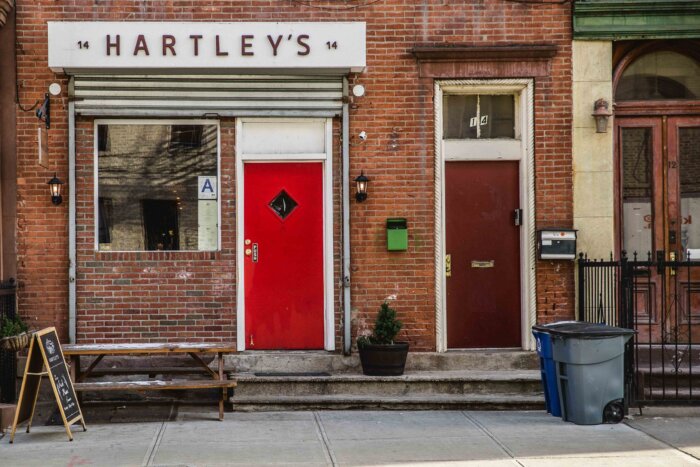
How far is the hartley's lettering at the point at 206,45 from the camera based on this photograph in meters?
10.4

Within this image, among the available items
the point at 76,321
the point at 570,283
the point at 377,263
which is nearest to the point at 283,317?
the point at 377,263

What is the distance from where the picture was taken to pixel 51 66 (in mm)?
10320

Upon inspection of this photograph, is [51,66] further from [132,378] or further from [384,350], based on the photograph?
[384,350]

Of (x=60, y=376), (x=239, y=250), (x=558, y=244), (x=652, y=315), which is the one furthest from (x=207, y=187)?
(x=652, y=315)

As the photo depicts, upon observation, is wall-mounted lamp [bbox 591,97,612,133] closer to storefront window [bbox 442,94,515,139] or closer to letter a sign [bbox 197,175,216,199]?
storefront window [bbox 442,94,515,139]

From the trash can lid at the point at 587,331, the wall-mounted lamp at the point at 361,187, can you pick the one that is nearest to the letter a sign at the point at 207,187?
the wall-mounted lamp at the point at 361,187

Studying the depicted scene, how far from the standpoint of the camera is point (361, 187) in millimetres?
10531

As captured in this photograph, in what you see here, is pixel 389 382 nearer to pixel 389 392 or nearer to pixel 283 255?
pixel 389 392

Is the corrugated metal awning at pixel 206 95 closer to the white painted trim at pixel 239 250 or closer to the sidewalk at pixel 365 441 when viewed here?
the white painted trim at pixel 239 250

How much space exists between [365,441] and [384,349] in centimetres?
188

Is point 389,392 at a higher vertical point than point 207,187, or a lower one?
lower

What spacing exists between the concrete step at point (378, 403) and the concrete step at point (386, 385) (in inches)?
5.3

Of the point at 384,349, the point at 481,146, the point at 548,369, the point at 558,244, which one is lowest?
the point at 548,369

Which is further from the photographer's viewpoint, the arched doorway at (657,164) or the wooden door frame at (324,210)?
the arched doorway at (657,164)
